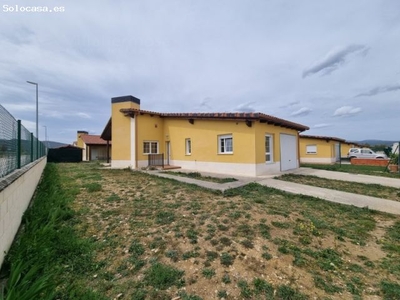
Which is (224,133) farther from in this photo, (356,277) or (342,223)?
(356,277)

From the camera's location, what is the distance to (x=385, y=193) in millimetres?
8969

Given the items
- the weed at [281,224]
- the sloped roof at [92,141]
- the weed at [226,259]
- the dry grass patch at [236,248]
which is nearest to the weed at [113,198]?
the dry grass patch at [236,248]

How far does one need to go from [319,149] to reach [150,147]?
20586 mm

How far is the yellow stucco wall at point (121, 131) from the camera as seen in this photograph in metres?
16.0

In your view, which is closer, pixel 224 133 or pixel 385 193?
pixel 385 193

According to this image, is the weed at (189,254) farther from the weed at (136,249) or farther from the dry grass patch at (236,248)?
the weed at (136,249)

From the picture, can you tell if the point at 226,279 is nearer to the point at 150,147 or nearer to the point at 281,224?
the point at 281,224

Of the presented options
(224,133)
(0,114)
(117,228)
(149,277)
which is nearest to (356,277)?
(149,277)

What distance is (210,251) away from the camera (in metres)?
3.97

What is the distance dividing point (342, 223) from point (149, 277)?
5.06 meters

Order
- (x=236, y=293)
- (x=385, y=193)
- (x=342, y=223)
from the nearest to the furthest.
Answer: (x=236, y=293) < (x=342, y=223) < (x=385, y=193)

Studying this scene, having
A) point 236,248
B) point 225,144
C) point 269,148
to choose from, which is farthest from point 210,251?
point 269,148

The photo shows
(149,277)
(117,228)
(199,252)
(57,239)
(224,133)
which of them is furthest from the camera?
(224,133)

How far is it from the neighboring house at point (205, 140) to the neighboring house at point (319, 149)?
10633mm
